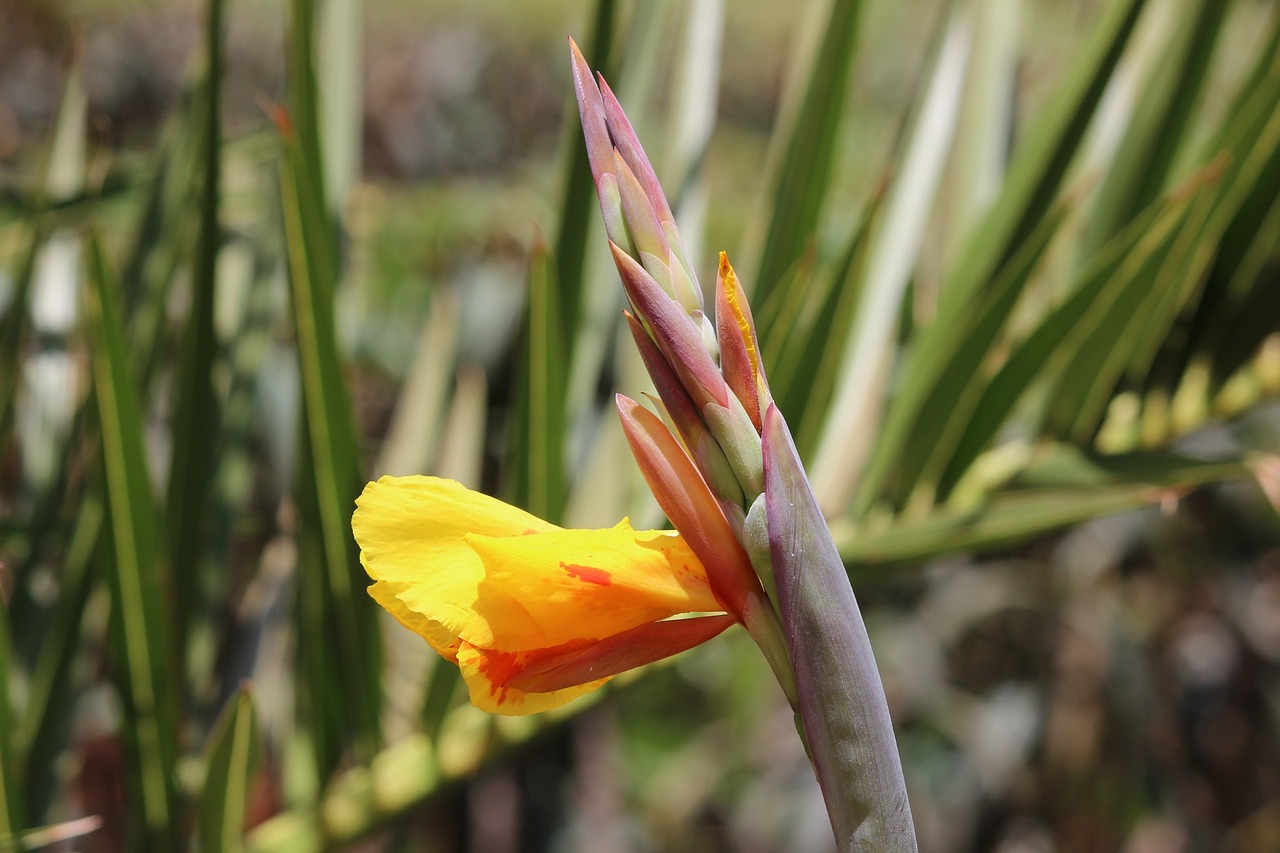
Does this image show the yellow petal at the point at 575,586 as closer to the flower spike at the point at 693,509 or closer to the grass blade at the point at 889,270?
the flower spike at the point at 693,509

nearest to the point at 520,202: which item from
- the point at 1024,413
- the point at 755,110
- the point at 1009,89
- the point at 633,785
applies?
the point at 633,785

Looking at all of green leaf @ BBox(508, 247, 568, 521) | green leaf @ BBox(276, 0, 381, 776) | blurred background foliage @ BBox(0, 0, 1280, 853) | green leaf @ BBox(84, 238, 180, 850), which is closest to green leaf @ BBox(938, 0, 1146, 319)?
blurred background foliage @ BBox(0, 0, 1280, 853)

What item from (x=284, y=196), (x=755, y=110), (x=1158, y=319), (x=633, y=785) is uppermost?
(x=284, y=196)

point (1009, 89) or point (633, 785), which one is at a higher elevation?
point (1009, 89)

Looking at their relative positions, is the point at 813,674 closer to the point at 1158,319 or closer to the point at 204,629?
the point at 1158,319

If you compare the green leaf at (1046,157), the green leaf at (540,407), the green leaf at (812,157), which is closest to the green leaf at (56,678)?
the green leaf at (540,407)

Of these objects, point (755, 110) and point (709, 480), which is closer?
point (709, 480)
